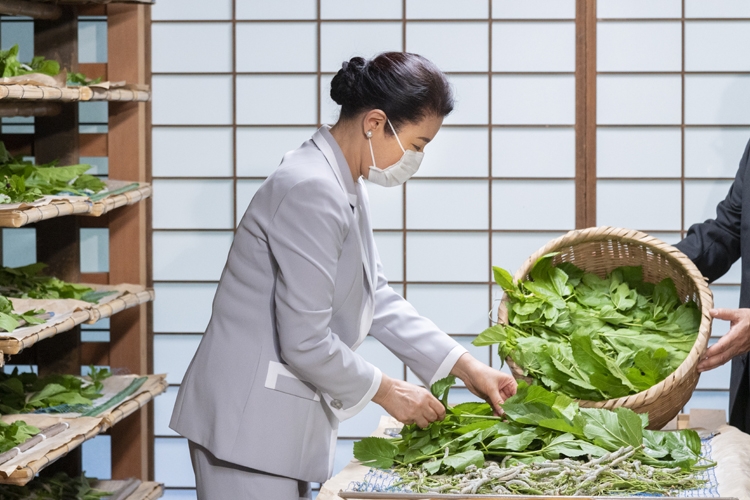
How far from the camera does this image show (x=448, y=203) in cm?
367

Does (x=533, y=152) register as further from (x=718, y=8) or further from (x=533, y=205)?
(x=718, y=8)

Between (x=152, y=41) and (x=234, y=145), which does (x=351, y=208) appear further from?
(x=152, y=41)

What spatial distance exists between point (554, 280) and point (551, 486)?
78 centimetres

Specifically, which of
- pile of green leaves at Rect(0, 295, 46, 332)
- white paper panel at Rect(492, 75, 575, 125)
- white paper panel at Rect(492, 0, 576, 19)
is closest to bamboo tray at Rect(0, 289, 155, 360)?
pile of green leaves at Rect(0, 295, 46, 332)

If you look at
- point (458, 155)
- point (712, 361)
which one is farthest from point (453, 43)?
point (712, 361)

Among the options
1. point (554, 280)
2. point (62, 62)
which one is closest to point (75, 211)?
point (62, 62)

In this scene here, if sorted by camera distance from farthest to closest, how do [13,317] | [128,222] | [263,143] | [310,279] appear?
[263,143]
[128,222]
[13,317]
[310,279]

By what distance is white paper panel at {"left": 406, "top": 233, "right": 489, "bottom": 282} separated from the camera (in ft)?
12.0

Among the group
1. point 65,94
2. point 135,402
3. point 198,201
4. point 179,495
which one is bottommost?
point 179,495

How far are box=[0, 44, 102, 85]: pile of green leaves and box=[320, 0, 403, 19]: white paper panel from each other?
3.44 feet

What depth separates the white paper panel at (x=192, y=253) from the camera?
12.1 ft

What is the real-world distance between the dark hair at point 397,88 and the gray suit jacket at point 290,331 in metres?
0.12

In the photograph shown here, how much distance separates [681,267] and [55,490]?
6.90 feet

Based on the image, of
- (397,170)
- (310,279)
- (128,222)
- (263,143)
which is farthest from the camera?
(263,143)
